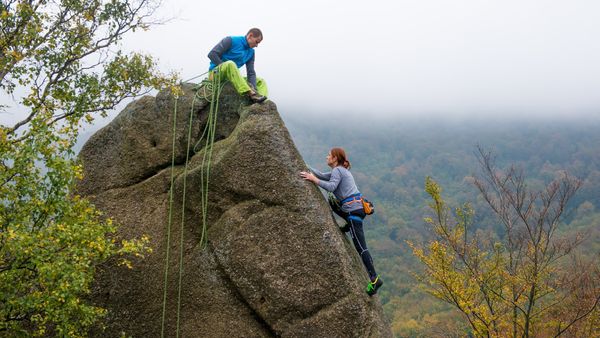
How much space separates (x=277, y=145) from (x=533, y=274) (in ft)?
41.2

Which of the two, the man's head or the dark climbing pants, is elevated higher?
the man's head

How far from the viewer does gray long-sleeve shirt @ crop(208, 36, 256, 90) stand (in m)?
11.5

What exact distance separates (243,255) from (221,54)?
4.78 meters

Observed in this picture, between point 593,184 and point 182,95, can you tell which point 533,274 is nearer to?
point 182,95

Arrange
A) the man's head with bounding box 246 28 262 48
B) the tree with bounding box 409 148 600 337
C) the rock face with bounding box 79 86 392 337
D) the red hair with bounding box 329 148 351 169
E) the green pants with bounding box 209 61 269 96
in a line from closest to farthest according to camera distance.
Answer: the rock face with bounding box 79 86 392 337 → the red hair with bounding box 329 148 351 169 → the green pants with bounding box 209 61 269 96 → the man's head with bounding box 246 28 262 48 → the tree with bounding box 409 148 600 337

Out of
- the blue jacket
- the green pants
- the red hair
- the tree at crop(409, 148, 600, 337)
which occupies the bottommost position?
the tree at crop(409, 148, 600, 337)

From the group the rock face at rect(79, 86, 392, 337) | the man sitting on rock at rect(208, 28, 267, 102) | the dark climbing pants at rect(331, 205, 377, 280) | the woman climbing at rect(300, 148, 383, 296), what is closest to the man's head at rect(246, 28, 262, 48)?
the man sitting on rock at rect(208, 28, 267, 102)

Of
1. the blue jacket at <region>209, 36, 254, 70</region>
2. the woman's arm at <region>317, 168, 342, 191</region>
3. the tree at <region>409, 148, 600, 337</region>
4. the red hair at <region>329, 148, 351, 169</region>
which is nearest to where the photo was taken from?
the woman's arm at <region>317, 168, 342, 191</region>

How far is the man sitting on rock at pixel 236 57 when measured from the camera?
1116 cm

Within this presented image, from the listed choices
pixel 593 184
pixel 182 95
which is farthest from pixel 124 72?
pixel 593 184

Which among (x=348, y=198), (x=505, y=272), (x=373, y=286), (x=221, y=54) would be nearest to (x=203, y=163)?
(x=221, y=54)

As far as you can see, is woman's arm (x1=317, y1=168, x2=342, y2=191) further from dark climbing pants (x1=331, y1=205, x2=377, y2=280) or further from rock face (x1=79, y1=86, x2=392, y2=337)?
dark climbing pants (x1=331, y1=205, x2=377, y2=280)

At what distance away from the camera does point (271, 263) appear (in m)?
9.52

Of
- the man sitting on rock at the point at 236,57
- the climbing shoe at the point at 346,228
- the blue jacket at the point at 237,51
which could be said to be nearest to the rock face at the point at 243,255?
the climbing shoe at the point at 346,228
